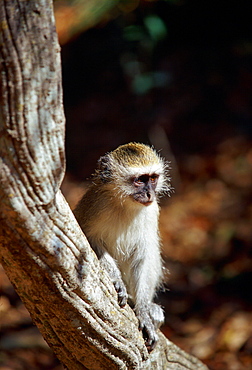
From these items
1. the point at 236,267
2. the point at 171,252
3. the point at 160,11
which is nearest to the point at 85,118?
the point at 160,11

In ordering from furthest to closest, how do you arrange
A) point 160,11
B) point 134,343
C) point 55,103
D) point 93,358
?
point 160,11
point 134,343
point 93,358
point 55,103

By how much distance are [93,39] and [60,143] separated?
916cm

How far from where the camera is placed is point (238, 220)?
808 centimetres

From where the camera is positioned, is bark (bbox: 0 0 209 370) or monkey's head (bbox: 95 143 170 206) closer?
bark (bbox: 0 0 209 370)

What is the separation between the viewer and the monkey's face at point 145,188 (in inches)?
152

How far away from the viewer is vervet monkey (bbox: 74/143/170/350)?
13.0ft

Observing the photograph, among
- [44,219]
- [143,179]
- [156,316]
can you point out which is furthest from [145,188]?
[44,219]

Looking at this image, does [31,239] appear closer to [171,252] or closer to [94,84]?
[171,252]

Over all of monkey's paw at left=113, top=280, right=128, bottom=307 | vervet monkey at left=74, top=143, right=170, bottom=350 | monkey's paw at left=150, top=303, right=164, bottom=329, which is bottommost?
monkey's paw at left=150, top=303, right=164, bottom=329

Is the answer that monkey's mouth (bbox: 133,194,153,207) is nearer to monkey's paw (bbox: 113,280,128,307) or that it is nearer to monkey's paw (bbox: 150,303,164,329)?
monkey's paw (bbox: 113,280,128,307)

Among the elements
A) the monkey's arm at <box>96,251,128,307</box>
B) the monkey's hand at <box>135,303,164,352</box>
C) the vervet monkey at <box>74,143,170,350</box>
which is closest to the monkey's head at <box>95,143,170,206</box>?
the vervet monkey at <box>74,143,170,350</box>

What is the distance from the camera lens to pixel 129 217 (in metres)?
4.07

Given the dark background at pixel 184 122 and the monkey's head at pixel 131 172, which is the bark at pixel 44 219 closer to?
the monkey's head at pixel 131 172

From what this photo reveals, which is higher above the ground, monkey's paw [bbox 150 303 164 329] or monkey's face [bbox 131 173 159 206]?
monkey's face [bbox 131 173 159 206]
